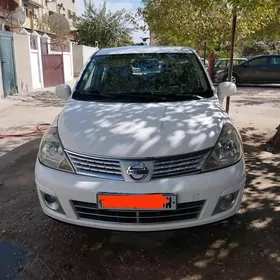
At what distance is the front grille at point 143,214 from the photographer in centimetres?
240

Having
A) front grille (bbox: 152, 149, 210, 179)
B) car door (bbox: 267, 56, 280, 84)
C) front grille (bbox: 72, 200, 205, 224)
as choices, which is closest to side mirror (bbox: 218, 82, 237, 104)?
front grille (bbox: 152, 149, 210, 179)

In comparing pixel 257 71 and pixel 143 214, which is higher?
pixel 257 71

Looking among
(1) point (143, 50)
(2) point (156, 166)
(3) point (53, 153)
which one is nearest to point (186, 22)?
(1) point (143, 50)

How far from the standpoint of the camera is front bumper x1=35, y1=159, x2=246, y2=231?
2.36 m

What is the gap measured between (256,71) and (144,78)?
13.9 meters

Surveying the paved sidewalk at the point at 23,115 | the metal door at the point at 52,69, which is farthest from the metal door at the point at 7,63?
the metal door at the point at 52,69

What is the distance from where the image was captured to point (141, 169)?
7.81ft

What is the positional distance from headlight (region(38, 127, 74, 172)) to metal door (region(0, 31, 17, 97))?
8.96 m

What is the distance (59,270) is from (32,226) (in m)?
0.75

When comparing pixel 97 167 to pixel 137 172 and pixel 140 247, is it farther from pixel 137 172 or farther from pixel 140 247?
pixel 140 247

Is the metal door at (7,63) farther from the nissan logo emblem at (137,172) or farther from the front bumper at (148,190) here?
the nissan logo emblem at (137,172)

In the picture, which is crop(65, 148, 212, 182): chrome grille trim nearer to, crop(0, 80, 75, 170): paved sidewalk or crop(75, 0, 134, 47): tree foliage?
crop(0, 80, 75, 170): paved sidewalk

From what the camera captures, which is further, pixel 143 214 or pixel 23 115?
pixel 23 115

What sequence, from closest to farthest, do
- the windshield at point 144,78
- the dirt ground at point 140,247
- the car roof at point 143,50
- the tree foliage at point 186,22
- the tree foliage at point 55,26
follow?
the dirt ground at point 140,247 → the windshield at point 144,78 → the car roof at point 143,50 → the tree foliage at point 186,22 → the tree foliage at point 55,26
